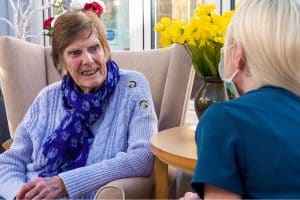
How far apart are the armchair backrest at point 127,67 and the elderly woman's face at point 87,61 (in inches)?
14.3

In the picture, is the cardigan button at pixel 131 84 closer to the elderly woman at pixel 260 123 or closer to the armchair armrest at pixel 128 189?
the armchair armrest at pixel 128 189

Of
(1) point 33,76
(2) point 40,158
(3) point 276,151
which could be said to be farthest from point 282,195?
(1) point 33,76

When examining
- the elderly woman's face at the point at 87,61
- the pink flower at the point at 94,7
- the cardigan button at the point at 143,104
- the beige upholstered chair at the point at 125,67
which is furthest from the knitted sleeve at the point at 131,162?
the pink flower at the point at 94,7

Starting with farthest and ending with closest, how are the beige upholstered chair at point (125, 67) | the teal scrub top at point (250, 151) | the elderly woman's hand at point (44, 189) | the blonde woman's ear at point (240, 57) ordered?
the beige upholstered chair at point (125, 67) < the elderly woman's hand at point (44, 189) < the blonde woman's ear at point (240, 57) < the teal scrub top at point (250, 151)

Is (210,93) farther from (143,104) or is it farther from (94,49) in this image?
(94,49)

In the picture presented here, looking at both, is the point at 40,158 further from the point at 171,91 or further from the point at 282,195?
the point at 282,195

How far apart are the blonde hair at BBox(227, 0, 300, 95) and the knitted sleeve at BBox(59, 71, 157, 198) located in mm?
839

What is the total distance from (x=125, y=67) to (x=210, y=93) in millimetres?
599

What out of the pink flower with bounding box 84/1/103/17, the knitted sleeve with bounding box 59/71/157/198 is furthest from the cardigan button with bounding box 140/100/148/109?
the pink flower with bounding box 84/1/103/17

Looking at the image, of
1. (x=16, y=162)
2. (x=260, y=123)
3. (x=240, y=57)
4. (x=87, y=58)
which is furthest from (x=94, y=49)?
(x=260, y=123)

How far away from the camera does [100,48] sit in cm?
179

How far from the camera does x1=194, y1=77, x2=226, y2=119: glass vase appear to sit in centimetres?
171

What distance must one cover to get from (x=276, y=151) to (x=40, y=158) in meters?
1.22

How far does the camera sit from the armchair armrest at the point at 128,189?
4.55 ft
